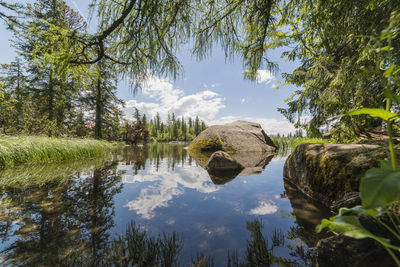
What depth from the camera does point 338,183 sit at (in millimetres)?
2000

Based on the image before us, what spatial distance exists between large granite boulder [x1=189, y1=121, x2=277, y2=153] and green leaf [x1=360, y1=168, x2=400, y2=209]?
8988 mm

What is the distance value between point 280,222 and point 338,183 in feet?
3.37

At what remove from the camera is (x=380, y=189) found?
459 millimetres

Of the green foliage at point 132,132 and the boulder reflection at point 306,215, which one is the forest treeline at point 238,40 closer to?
the boulder reflection at point 306,215

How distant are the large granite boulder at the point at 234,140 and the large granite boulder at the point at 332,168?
6733 millimetres

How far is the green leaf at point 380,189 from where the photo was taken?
17.2 inches

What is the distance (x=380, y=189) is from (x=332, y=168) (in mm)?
2116

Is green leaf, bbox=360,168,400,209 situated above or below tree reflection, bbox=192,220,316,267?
above

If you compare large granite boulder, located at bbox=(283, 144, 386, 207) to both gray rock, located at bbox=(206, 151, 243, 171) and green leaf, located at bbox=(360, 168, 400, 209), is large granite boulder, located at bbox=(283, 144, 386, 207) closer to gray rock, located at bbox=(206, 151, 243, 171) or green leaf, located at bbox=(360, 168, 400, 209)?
green leaf, located at bbox=(360, 168, 400, 209)

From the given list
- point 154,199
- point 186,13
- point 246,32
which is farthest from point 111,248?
point 246,32

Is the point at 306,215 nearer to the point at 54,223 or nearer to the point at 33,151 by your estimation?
the point at 54,223

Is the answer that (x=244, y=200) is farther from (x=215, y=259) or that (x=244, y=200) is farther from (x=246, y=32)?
(x=246, y=32)

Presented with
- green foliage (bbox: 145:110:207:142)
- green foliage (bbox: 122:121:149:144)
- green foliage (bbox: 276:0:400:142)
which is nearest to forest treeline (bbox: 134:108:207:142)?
green foliage (bbox: 145:110:207:142)

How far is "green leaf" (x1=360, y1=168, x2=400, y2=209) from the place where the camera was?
0.44m
